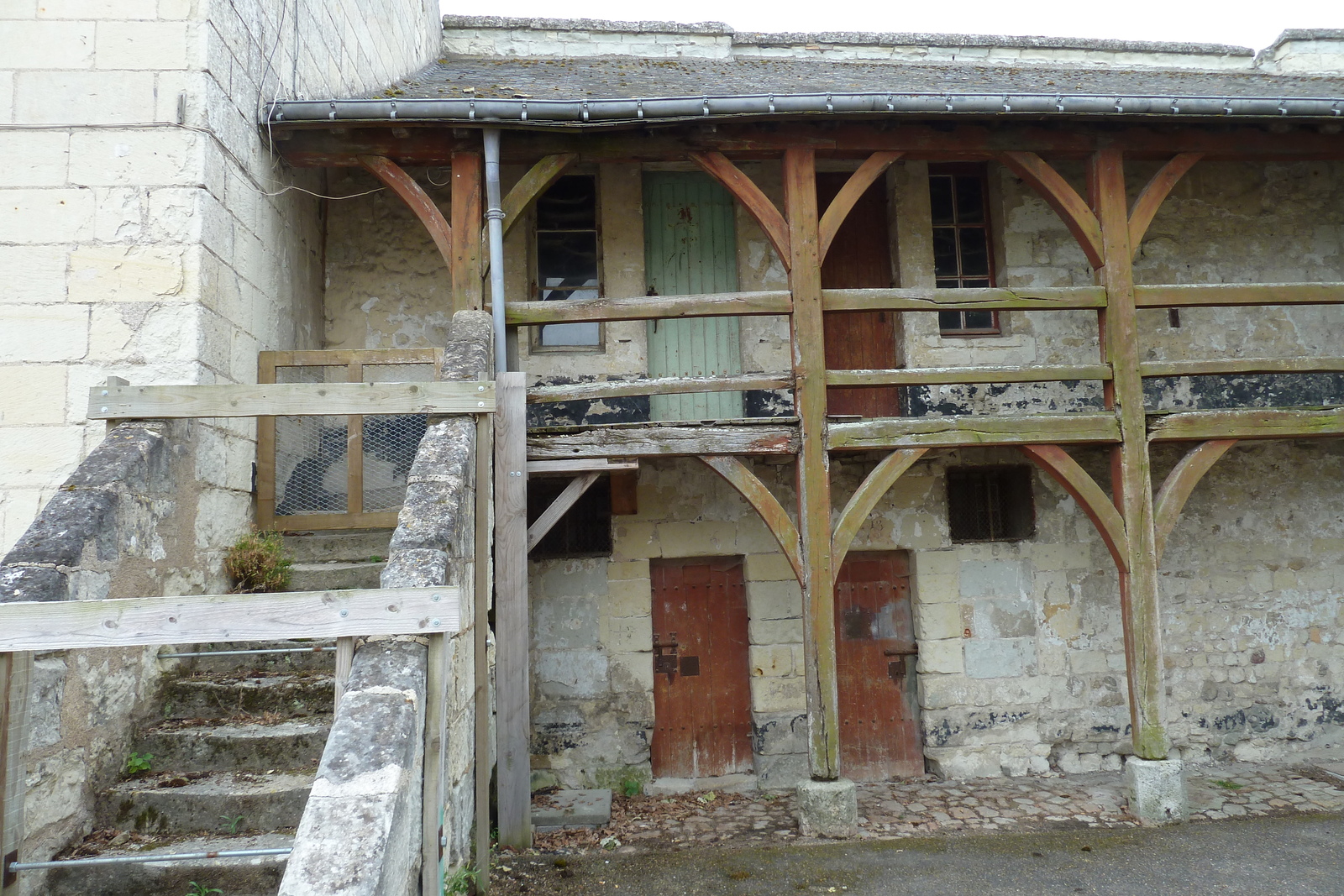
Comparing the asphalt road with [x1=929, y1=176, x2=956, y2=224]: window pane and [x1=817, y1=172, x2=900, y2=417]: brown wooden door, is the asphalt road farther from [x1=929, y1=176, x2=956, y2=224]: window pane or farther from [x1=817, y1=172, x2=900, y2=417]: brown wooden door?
[x1=929, y1=176, x2=956, y2=224]: window pane

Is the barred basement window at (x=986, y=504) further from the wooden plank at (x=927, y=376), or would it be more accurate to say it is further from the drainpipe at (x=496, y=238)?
the drainpipe at (x=496, y=238)

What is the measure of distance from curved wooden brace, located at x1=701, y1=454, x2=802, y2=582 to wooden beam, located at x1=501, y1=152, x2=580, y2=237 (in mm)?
1799

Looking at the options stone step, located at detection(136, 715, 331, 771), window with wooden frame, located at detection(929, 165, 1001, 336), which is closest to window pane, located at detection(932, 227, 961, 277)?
window with wooden frame, located at detection(929, 165, 1001, 336)

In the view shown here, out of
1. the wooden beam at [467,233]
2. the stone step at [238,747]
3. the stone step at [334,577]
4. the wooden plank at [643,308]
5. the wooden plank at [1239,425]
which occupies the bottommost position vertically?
the stone step at [238,747]

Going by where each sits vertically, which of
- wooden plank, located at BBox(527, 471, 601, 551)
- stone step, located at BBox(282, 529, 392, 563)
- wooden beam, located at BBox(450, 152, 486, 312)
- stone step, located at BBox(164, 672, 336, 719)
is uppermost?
wooden beam, located at BBox(450, 152, 486, 312)

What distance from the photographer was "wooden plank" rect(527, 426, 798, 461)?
503 centimetres

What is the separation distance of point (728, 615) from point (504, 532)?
7.38ft

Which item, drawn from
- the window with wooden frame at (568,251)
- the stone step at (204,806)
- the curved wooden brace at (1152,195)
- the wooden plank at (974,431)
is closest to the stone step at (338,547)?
the stone step at (204,806)

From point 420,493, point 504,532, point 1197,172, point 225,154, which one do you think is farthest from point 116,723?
point 1197,172

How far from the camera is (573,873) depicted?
4.41m

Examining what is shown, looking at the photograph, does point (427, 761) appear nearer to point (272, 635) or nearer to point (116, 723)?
point (272, 635)

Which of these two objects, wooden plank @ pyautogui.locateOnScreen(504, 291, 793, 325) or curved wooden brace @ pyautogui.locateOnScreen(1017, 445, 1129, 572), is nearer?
wooden plank @ pyautogui.locateOnScreen(504, 291, 793, 325)

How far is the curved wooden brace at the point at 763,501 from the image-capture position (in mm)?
5074

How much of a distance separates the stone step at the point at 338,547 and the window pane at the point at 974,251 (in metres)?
4.60
